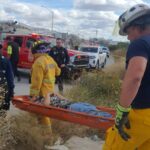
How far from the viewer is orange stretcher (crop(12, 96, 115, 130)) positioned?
21.7ft

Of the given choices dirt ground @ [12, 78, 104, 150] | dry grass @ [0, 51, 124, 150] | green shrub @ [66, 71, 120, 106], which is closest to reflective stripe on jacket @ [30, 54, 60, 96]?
dry grass @ [0, 51, 124, 150]

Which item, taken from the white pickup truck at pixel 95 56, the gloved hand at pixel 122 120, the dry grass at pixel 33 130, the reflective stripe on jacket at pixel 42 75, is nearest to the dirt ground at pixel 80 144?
the dry grass at pixel 33 130

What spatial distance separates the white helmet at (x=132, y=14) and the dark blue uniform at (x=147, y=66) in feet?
0.73

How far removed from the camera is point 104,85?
12.0m

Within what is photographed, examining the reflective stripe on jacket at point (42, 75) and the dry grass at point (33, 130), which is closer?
the dry grass at point (33, 130)

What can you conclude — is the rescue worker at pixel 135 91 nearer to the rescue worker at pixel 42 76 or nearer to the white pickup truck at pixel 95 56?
the rescue worker at pixel 42 76

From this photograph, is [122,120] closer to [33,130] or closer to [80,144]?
[33,130]

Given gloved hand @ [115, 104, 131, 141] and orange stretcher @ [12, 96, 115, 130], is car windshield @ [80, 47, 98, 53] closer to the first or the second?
orange stretcher @ [12, 96, 115, 130]

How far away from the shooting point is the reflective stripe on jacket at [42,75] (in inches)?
287

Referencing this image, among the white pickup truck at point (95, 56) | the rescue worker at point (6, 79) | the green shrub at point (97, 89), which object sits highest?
the rescue worker at point (6, 79)

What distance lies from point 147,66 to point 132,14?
484 millimetres

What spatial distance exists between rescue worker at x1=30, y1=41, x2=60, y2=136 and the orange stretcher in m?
0.24

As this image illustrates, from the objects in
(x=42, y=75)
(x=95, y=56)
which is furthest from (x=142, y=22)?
(x=95, y=56)

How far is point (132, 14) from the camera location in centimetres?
390
